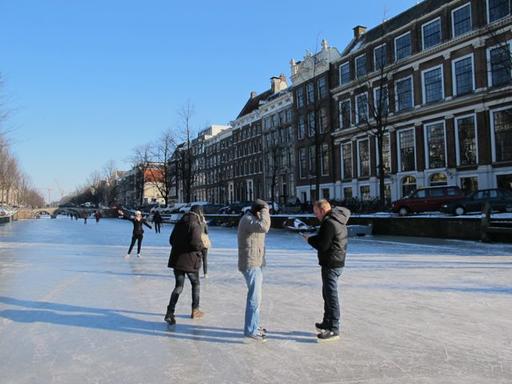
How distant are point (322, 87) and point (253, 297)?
4802 cm

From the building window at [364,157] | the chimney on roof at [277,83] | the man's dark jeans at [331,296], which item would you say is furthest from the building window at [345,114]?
the man's dark jeans at [331,296]

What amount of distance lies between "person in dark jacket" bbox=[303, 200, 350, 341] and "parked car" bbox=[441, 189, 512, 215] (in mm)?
20851

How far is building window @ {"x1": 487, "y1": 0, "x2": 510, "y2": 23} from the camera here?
31375mm

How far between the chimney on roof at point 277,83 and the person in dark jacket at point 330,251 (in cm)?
6157

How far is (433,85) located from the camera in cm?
3838

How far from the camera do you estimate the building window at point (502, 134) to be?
32031 millimetres

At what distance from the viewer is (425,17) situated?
38562mm

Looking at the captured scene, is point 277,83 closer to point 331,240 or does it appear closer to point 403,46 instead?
point 403,46

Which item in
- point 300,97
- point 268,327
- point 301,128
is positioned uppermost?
point 300,97

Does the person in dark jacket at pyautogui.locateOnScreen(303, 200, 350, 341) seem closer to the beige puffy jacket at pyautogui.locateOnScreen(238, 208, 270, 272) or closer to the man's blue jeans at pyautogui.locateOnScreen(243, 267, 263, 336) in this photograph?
the beige puffy jacket at pyautogui.locateOnScreen(238, 208, 270, 272)

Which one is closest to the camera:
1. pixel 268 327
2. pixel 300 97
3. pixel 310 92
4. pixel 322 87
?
pixel 268 327

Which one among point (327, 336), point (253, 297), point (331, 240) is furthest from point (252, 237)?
point (327, 336)

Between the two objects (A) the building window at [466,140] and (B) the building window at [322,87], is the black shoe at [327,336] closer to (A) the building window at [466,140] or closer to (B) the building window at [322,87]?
(A) the building window at [466,140]

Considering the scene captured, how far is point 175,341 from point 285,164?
52073 mm
